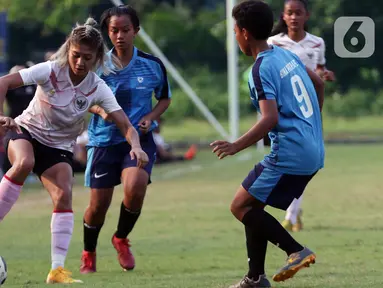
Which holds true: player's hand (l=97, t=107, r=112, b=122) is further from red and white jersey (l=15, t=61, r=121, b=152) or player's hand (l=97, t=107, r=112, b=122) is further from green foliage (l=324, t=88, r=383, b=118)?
green foliage (l=324, t=88, r=383, b=118)

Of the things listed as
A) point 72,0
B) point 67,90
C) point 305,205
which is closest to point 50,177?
point 67,90

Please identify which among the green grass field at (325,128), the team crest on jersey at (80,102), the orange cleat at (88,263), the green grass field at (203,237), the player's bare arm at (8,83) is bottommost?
the green grass field at (325,128)

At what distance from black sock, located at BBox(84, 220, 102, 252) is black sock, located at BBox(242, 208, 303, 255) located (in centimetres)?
243

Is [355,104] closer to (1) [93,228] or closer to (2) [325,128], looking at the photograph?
(2) [325,128]

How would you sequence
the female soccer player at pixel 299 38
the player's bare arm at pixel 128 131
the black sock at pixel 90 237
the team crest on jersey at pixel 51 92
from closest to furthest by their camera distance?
the player's bare arm at pixel 128 131 < the team crest on jersey at pixel 51 92 < the black sock at pixel 90 237 < the female soccer player at pixel 299 38

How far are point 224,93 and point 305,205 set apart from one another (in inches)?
1019

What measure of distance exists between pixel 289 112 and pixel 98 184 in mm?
2805

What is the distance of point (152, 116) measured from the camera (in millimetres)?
9789

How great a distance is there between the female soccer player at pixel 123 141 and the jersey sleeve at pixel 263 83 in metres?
2.34

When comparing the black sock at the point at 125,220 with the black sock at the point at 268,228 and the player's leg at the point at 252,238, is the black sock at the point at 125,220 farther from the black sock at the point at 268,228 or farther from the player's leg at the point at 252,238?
the black sock at the point at 268,228

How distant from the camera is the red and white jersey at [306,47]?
12141 millimetres

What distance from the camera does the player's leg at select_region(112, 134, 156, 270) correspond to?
971 cm

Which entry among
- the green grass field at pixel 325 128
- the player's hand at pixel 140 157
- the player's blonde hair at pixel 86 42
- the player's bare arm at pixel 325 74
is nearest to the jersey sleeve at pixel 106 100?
the player's blonde hair at pixel 86 42

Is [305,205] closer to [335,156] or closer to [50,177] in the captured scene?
[50,177]
